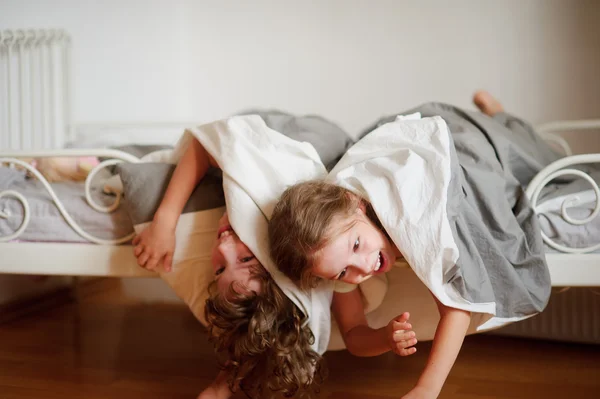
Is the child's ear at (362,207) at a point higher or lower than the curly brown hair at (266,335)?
higher

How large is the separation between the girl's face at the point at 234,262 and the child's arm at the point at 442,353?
11.9 inches

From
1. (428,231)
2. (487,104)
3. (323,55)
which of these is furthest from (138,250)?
(323,55)

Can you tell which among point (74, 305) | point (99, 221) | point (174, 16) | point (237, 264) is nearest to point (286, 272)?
point (237, 264)

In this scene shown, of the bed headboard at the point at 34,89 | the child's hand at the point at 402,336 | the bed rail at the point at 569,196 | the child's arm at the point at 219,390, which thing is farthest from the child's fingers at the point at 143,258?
the bed headboard at the point at 34,89

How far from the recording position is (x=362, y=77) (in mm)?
2201

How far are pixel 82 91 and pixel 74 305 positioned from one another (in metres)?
0.72

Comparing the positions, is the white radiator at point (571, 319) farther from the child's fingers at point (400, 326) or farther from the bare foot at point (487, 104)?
the child's fingers at point (400, 326)

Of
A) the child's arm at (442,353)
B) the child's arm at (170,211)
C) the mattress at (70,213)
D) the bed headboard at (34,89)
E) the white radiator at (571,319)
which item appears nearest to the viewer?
the child's arm at (442,353)

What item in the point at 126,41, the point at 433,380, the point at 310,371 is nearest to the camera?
the point at 433,380

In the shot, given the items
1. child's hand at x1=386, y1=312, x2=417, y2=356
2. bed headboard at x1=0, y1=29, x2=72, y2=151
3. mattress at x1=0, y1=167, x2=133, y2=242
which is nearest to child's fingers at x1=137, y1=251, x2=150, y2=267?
mattress at x1=0, y1=167, x2=133, y2=242

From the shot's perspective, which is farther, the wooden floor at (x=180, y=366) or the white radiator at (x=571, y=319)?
the white radiator at (x=571, y=319)

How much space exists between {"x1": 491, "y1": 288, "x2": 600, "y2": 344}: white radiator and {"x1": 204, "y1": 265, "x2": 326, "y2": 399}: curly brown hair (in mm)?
703

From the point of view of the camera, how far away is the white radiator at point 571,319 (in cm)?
152

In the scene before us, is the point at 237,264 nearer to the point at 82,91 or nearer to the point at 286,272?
the point at 286,272
